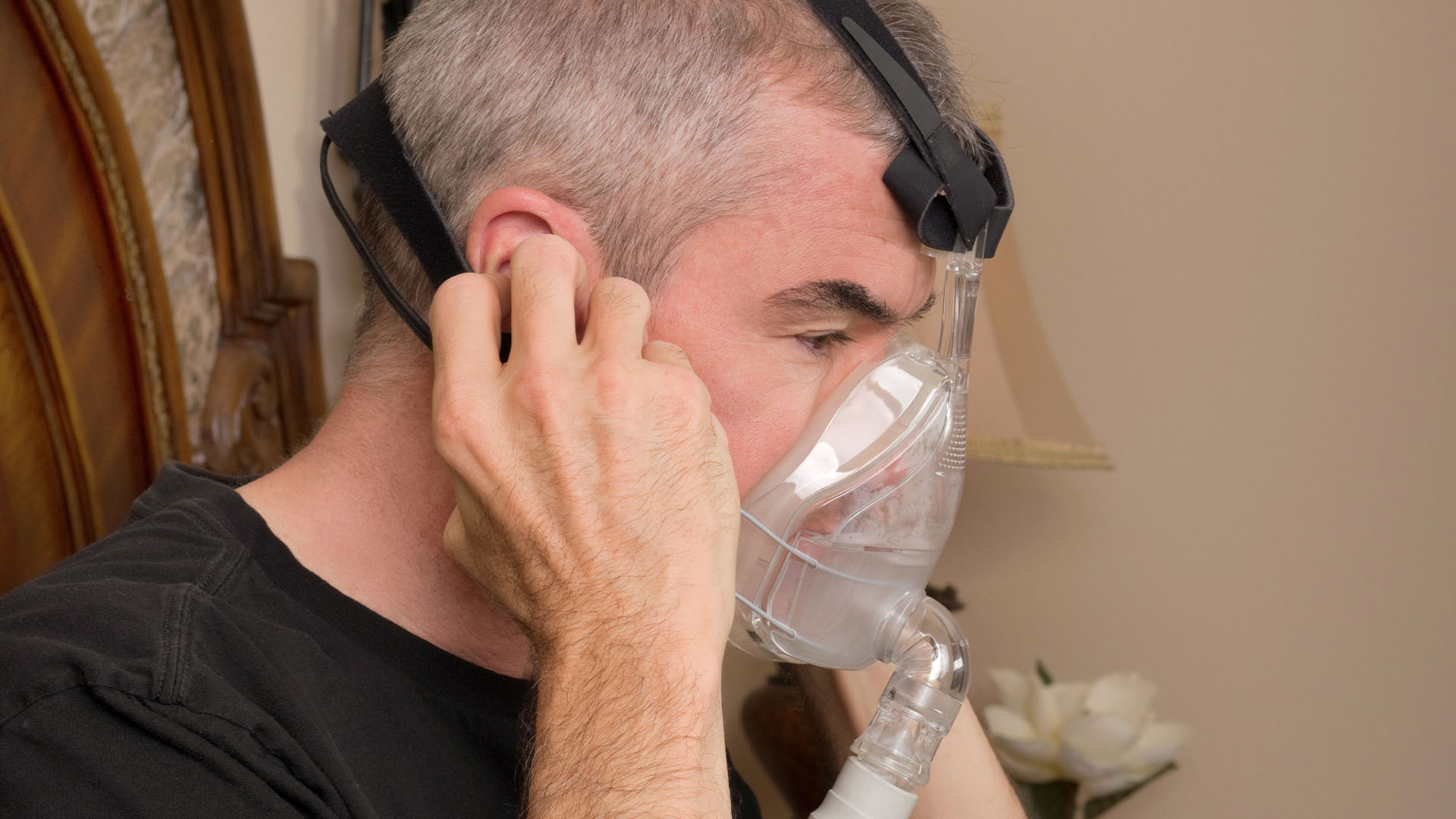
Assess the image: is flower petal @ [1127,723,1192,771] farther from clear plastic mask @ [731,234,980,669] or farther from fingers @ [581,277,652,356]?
fingers @ [581,277,652,356]

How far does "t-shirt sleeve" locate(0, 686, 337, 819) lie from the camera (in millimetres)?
638

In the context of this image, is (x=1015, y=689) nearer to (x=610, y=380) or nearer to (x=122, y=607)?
(x=610, y=380)

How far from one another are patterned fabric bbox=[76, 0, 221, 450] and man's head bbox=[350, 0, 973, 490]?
0.51m

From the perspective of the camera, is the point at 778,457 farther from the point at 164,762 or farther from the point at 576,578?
the point at 164,762

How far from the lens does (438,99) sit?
94cm

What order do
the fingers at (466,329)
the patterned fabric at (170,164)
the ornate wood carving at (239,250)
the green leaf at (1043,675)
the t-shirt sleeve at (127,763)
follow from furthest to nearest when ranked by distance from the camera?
the green leaf at (1043,675)
the ornate wood carving at (239,250)
the patterned fabric at (170,164)
the fingers at (466,329)
the t-shirt sleeve at (127,763)

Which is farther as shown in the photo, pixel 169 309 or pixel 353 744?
pixel 169 309

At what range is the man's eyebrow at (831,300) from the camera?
0.89 m

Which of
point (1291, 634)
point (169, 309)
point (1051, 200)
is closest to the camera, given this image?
point (169, 309)

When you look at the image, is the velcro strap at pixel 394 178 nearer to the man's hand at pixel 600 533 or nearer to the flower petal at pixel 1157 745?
the man's hand at pixel 600 533

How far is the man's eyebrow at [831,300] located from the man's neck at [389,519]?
0.32 meters

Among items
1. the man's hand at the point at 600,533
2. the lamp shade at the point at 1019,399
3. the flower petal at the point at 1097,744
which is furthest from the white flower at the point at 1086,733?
the man's hand at the point at 600,533

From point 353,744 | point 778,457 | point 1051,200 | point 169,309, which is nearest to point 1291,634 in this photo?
point 1051,200

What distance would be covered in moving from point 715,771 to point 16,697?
423 mm
